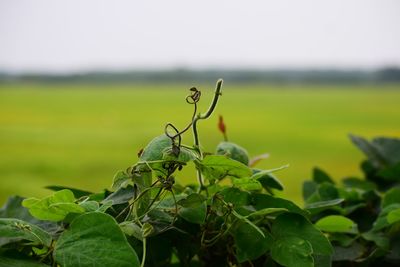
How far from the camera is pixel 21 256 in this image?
314 millimetres

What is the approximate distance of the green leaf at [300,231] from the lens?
1.16 ft

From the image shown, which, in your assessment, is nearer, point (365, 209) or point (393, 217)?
point (393, 217)

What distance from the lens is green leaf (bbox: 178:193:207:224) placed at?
34 cm

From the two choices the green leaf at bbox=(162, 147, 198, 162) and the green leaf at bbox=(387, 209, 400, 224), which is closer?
the green leaf at bbox=(162, 147, 198, 162)

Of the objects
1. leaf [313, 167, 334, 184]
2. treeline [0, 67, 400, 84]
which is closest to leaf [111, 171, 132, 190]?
leaf [313, 167, 334, 184]

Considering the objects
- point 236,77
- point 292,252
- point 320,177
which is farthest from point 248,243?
point 236,77

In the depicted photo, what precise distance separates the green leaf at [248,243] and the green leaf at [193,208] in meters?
0.03

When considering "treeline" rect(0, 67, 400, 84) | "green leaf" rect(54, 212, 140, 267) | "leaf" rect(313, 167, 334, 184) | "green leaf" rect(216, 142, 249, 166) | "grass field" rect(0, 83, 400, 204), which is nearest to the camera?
"green leaf" rect(54, 212, 140, 267)

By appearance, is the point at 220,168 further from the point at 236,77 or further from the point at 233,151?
the point at 236,77

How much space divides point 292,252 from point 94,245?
123 millimetres

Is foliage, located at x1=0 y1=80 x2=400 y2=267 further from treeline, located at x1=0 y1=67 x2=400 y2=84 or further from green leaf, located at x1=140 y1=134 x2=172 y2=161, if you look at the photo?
treeline, located at x1=0 y1=67 x2=400 y2=84

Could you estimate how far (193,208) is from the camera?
0.35 meters

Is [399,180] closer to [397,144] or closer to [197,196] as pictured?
[397,144]

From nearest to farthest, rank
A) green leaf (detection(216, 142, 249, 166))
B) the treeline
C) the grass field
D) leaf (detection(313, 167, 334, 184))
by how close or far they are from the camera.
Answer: green leaf (detection(216, 142, 249, 166))
leaf (detection(313, 167, 334, 184))
the grass field
the treeline
